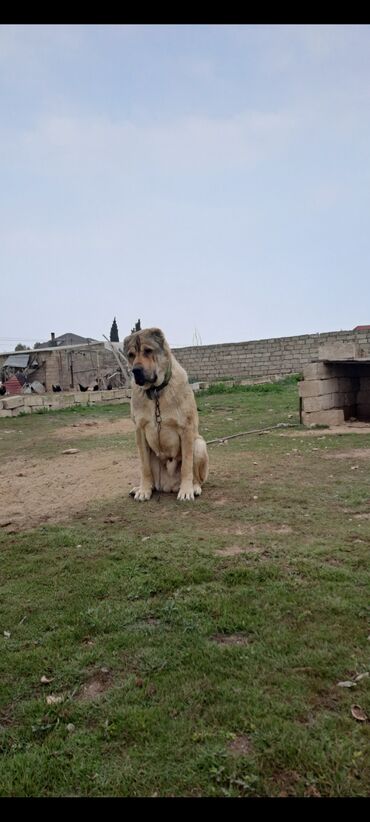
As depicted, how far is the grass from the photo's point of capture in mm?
1701

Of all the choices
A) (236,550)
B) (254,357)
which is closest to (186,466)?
(236,550)

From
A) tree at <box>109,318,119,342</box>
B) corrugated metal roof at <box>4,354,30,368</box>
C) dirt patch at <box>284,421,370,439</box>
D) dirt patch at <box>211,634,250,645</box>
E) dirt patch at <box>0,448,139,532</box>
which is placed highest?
tree at <box>109,318,119,342</box>

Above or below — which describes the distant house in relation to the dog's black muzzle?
above

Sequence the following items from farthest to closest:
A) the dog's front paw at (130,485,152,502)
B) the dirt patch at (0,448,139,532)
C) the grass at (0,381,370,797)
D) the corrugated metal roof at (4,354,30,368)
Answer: the corrugated metal roof at (4,354,30,368) < the dog's front paw at (130,485,152,502) < the dirt patch at (0,448,139,532) < the grass at (0,381,370,797)

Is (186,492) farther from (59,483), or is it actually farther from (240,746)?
(240,746)

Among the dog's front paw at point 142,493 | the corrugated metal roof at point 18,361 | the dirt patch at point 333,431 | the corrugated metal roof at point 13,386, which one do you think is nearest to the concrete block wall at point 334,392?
the dirt patch at point 333,431

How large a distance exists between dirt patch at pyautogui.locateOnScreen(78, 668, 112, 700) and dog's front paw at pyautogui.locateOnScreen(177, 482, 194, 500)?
2.94 metres

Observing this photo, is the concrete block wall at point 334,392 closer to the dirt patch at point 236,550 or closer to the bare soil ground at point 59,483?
the bare soil ground at point 59,483

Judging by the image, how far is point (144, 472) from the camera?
5.43 meters

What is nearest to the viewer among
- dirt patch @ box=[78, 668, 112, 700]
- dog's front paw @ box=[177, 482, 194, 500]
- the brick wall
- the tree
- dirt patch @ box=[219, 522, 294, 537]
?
dirt patch @ box=[78, 668, 112, 700]

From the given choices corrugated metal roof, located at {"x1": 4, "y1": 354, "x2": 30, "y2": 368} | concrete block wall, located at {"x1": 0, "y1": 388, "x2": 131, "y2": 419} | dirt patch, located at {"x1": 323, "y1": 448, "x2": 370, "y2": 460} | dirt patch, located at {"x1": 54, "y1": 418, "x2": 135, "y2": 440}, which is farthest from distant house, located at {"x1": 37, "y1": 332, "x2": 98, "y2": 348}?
dirt patch, located at {"x1": 323, "y1": 448, "x2": 370, "y2": 460}

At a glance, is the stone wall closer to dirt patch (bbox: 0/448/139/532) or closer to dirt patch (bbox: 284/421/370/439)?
dirt patch (bbox: 284/421/370/439)

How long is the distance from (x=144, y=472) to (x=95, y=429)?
22.5ft

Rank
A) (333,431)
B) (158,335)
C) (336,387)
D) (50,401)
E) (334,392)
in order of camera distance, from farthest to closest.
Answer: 1. (50,401)
2. (336,387)
3. (334,392)
4. (333,431)
5. (158,335)
